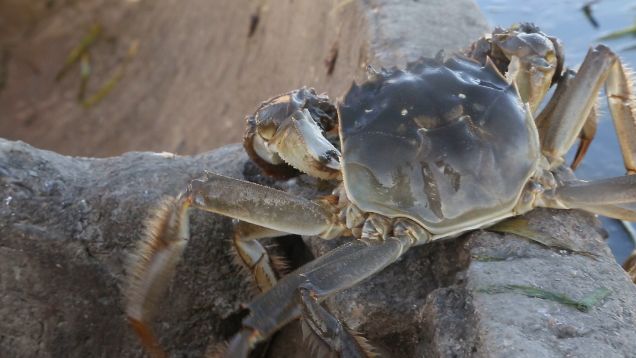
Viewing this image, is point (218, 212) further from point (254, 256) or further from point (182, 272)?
point (182, 272)

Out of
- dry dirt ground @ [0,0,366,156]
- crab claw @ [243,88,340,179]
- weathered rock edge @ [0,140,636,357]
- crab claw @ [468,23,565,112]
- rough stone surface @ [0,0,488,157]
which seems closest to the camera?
weathered rock edge @ [0,140,636,357]

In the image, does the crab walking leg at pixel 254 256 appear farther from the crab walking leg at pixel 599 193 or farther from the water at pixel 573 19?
the water at pixel 573 19

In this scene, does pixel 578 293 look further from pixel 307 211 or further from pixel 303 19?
pixel 303 19

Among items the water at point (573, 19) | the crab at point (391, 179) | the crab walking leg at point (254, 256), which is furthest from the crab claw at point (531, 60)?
the water at point (573, 19)

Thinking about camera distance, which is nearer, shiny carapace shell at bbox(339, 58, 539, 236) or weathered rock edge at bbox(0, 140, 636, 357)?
weathered rock edge at bbox(0, 140, 636, 357)

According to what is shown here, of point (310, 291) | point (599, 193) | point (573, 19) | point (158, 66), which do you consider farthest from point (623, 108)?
point (158, 66)

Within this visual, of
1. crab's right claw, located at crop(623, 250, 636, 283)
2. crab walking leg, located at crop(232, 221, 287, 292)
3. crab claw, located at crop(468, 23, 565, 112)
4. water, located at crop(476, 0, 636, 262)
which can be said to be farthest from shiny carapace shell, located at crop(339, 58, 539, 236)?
water, located at crop(476, 0, 636, 262)

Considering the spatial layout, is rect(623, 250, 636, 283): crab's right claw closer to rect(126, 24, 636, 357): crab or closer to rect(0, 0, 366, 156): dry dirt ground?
rect(126, 24, 636, 357): crab
